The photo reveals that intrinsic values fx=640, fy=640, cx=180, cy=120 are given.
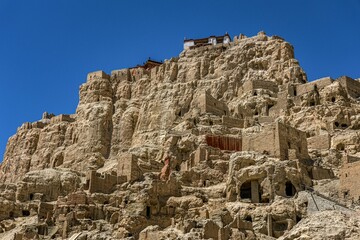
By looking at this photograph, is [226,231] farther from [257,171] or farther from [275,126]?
[275,126]

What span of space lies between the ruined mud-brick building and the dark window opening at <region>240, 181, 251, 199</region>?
0.37ft

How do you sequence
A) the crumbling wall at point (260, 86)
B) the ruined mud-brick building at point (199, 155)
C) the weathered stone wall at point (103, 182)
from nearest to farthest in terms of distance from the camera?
the ruined mud-brick building at point (199, 155) → the weathered stone wall at point (103, 182) → the crumbling wall at point (260, 86)

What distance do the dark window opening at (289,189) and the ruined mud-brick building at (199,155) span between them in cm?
17

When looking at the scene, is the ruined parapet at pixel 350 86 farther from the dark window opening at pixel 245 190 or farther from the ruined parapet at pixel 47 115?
the ruined parapet at pixel 47 115

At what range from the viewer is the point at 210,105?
268ft

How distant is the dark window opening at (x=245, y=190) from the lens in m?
57.8

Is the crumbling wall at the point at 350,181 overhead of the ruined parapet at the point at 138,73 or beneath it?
beneath

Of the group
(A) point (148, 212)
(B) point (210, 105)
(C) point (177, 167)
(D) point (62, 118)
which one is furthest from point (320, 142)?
(D) point (62, 118)

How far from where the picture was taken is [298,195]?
178 feet

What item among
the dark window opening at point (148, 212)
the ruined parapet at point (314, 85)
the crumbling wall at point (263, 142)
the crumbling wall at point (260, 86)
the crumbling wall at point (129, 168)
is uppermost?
the crumbling wall at point (260, 86)

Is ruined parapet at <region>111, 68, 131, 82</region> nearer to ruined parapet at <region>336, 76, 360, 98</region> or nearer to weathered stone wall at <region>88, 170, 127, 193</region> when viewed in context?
ruined parapet at <region>336, 76, 360, 98</region>

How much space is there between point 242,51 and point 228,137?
2740 cm

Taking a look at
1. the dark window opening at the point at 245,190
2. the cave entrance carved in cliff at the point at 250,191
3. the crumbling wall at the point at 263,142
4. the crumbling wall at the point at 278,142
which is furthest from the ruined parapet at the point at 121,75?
the cave entrance carved in cliff at the point at 250,191

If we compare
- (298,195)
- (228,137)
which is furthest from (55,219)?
(298,195)
